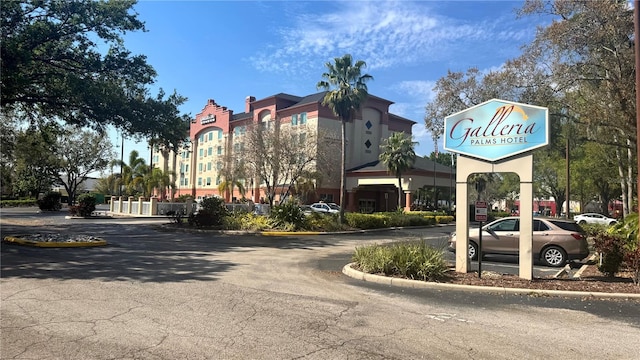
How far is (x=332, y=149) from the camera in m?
41.2

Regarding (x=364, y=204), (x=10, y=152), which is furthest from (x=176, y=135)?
(x=364, y=204)

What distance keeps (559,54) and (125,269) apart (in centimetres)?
1864

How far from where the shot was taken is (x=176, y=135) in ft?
72.3

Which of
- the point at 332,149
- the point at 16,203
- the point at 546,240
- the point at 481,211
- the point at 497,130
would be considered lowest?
the point at 16,203

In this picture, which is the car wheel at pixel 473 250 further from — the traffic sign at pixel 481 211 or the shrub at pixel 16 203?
the shrub at pixel 16 203

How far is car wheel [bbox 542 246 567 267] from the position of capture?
43.4 feet

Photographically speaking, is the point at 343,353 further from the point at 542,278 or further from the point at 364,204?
the point at 364,204

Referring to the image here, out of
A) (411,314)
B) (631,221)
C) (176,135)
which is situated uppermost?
(176,135)

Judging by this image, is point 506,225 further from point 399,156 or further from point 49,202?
point 49,202

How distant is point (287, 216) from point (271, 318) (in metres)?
18.4

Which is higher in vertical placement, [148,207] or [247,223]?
[148,207]

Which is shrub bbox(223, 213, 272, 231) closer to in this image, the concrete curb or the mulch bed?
the concrete curb

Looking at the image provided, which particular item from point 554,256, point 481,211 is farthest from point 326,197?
point 481,211

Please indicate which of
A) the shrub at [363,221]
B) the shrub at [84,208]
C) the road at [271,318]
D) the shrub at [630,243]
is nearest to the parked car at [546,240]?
the shrub at [630,243]
